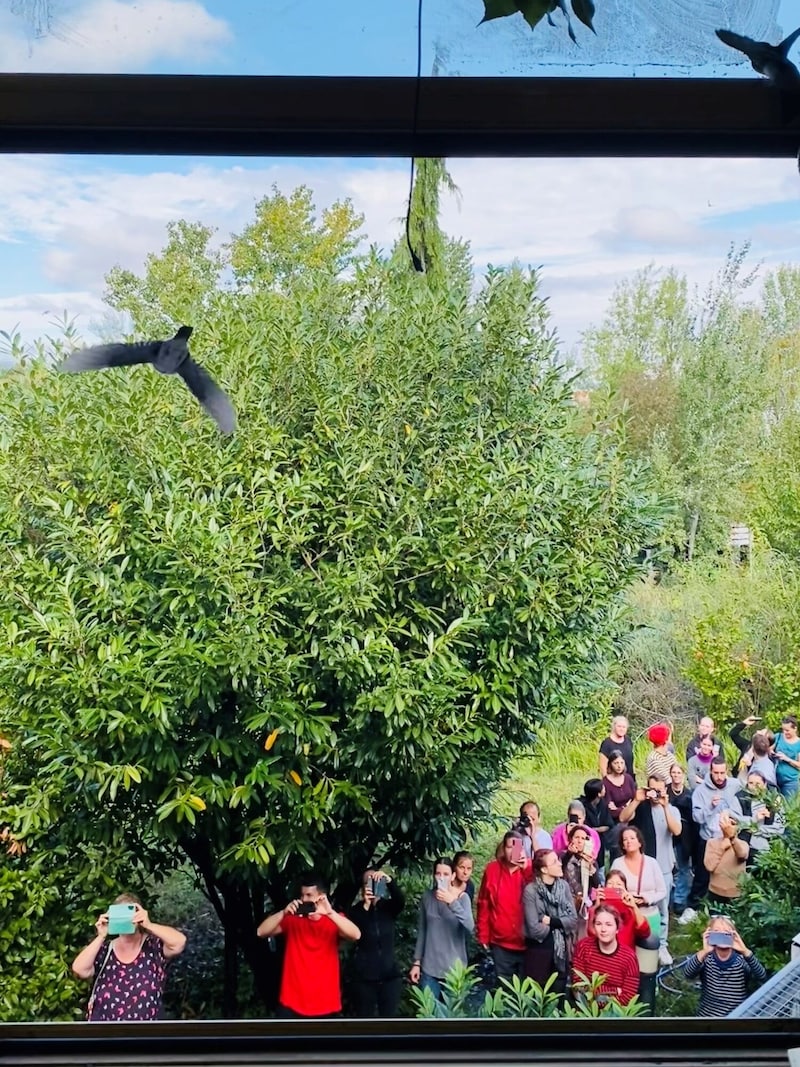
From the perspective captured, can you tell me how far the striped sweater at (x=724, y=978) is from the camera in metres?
2.00

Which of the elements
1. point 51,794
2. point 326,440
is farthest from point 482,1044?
point 326,440

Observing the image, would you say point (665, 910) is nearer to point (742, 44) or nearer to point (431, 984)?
point (431, 984)

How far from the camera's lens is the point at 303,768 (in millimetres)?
2092

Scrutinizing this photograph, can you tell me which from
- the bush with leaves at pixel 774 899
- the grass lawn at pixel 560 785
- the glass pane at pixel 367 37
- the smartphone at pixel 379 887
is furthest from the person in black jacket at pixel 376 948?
the glass pane at pixel 367 37

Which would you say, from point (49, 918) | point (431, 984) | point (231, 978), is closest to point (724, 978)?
point (431, 984)

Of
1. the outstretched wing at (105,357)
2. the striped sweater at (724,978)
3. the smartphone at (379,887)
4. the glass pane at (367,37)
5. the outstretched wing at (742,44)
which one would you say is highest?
the glass pane at (367,37)

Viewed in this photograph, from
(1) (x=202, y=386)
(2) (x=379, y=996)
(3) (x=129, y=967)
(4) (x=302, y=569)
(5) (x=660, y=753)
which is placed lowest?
(2) (x=379, y=996)

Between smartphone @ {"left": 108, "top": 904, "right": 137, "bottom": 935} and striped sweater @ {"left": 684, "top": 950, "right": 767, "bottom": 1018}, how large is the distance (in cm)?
115

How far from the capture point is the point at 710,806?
2.09m

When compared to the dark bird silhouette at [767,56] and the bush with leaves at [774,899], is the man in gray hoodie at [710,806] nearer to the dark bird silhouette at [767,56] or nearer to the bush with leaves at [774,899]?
the bush with leaves at [774,899]

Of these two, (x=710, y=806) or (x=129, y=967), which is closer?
(x=129, y=967)

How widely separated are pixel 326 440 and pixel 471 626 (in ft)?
1.65

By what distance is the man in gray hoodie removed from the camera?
2078 millimetres

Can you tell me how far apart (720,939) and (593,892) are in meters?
0.27
